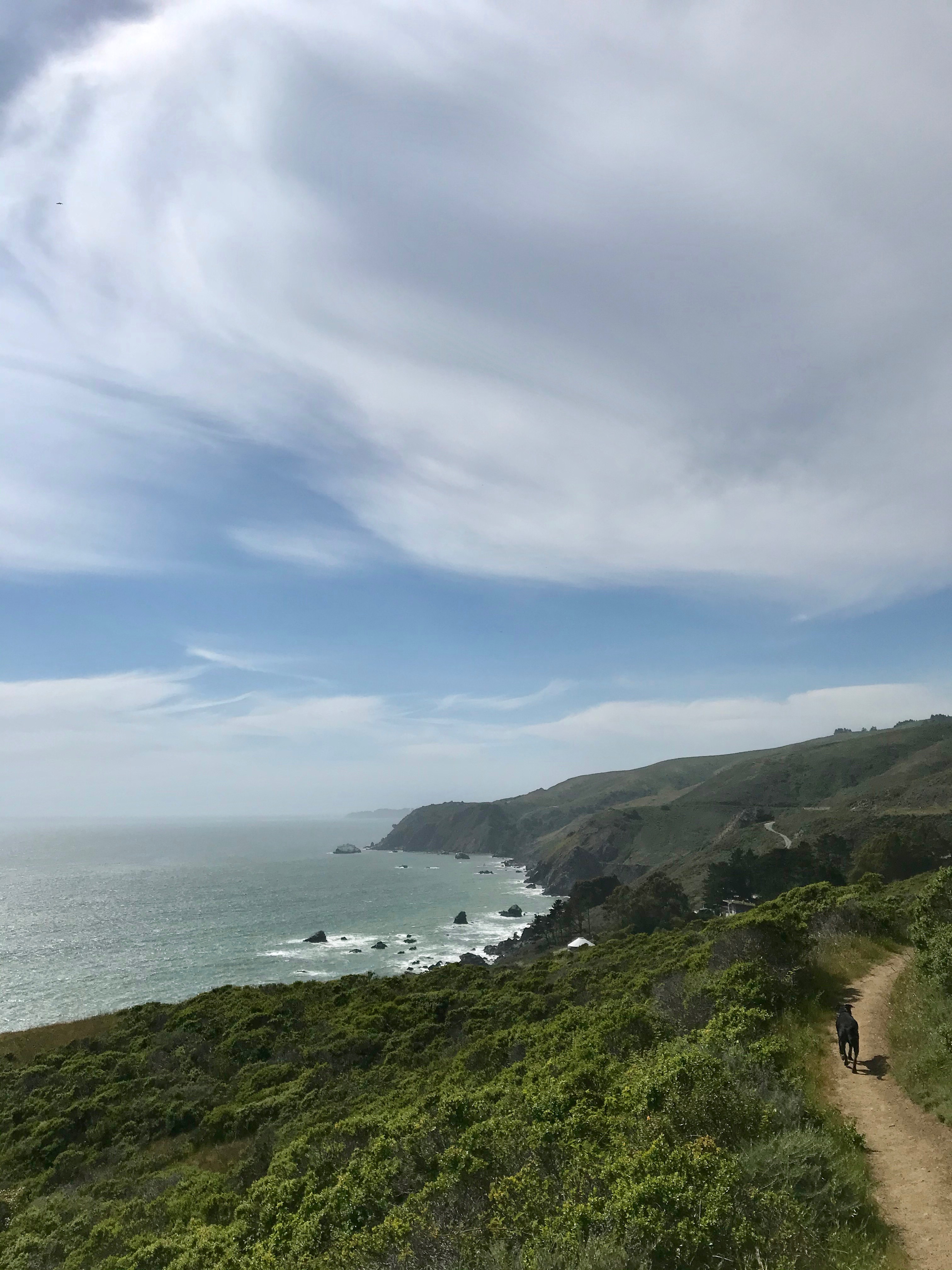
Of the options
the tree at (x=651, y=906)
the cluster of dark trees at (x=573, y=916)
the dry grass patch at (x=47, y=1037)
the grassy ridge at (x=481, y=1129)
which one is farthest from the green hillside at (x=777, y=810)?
the dry grass patch at (x=47, y=1037)

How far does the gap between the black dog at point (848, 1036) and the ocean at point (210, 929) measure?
68.2 meters

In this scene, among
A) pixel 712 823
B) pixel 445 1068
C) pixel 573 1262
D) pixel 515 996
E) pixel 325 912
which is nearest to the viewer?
pixel 573 1262

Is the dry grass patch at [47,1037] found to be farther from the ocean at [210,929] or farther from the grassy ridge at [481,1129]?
the ocean at [210,929]

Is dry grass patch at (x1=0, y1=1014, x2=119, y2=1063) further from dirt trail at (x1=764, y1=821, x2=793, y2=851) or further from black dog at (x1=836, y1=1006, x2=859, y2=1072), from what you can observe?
dirt trail at (x1=764, y1=821, x2=793, y2=851)

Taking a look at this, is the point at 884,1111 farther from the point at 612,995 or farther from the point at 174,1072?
the point at 174,1072

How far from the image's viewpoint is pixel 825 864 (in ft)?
262

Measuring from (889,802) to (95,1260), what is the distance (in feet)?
452

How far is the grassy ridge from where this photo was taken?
26.9 ft

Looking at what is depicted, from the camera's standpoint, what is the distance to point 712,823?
522 ft

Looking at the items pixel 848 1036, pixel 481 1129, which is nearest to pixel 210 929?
pixel 481 1129

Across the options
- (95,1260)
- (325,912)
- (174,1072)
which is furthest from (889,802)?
(95,1260)

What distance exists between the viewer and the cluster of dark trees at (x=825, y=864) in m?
71.2

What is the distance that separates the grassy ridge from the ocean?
39.3 metres

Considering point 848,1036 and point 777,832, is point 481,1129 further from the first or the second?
point 777,832
